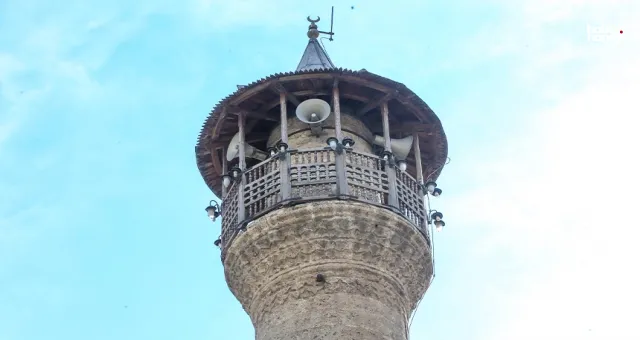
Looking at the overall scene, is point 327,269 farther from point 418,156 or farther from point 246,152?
point 418,156

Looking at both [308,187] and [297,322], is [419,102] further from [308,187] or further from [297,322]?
[297,322]

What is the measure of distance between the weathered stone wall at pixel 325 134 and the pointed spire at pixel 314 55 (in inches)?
52.7

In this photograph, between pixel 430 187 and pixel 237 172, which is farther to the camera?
pixel 430 187

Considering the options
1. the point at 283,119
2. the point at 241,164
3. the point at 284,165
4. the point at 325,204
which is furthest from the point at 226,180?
the point at 325,204

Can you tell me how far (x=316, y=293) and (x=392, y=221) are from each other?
1.38 m

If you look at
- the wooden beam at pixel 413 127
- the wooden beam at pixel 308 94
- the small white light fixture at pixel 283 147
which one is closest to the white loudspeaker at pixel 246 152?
the wooden beam at pixel 308 94

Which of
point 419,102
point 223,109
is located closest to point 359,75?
point 419,102

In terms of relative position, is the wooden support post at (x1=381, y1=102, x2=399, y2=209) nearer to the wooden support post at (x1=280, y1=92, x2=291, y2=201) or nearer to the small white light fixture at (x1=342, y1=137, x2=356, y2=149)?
the small white light fixture at (x1=342, y1=137, x2=356, y2=149)

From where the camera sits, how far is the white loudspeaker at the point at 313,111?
46.8 feet

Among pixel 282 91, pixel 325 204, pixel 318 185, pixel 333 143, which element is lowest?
pixel 325 204

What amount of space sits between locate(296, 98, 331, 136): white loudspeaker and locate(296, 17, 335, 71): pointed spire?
1.59 metres

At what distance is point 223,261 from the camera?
1398cm

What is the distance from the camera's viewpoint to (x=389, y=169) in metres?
13.8

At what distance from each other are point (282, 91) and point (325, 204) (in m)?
2.09
